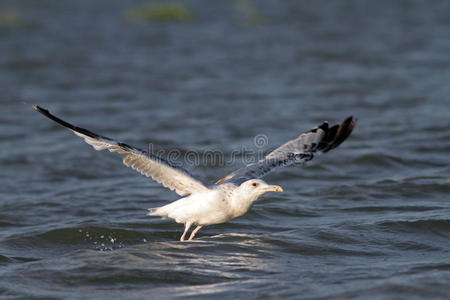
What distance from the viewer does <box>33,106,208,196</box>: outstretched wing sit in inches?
311

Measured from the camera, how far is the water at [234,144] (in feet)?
24.4

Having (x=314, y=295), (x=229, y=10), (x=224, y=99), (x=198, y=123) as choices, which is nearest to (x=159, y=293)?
(x=314, y=295)

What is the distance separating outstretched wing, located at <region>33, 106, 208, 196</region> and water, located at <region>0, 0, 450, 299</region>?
669mm

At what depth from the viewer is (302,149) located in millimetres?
9852

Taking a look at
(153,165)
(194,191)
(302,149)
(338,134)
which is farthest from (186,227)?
(338,134)

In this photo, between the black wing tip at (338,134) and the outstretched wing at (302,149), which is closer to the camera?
the outstretched wing at (302,149)

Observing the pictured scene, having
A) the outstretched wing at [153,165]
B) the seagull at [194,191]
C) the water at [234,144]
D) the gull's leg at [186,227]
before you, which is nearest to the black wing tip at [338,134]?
the water at [234,144]

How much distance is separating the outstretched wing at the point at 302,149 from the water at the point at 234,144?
77cm

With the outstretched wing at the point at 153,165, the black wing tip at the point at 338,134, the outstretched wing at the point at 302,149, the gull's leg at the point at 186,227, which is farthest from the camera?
the black wing tip at the point at 338,134

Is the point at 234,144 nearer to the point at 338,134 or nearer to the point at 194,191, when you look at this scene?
the point at 338,134

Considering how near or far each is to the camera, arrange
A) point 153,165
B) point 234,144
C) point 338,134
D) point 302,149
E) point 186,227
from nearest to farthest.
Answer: point 153,165, point 186,227, point 338,134, point 302,149, point 234,144

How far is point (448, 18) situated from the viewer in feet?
84.6

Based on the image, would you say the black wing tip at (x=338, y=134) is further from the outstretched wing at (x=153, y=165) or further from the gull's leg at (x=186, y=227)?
the gull's leg at (x=186, y=227)

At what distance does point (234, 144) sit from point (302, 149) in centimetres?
440
